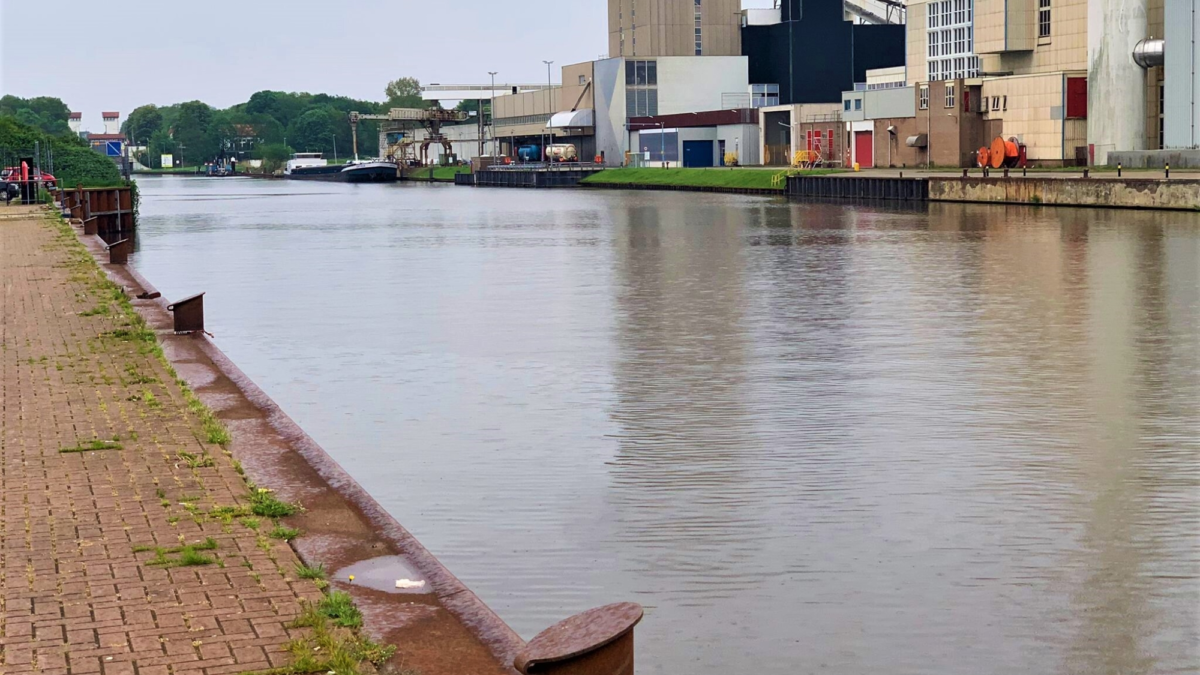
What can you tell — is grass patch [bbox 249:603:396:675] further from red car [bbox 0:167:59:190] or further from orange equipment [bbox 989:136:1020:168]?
orange equipment [bbox 989:136:1020:168]

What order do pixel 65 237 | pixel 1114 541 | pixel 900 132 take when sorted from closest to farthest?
pixel 1114 541
pixel 65 237
pixel 900 132

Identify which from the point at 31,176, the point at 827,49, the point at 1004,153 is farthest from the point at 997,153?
the point at 827,49

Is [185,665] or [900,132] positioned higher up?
[900,132]

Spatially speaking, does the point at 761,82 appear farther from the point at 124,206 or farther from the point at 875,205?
the point at 124,206

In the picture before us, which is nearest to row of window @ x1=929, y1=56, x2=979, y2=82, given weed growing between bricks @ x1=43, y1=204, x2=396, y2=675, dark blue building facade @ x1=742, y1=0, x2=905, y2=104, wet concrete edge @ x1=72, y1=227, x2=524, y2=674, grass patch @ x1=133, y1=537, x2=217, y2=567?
dark blue building facade @ x1=742, y1=0, x2=905, y2=104

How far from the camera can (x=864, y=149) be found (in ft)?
271

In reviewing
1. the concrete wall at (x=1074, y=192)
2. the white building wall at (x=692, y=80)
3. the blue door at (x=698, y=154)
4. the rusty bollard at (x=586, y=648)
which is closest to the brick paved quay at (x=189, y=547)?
the rusty bollard at (x=586, y=648)

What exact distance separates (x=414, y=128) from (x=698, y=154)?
7083cm

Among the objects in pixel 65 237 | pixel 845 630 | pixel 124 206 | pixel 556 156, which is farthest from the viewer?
pixel 556 156

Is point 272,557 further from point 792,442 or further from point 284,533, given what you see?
point 792,442

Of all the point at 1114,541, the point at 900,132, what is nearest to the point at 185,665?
the point at 1114,541

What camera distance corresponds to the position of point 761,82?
11519 centimetres

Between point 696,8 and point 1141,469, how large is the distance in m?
105

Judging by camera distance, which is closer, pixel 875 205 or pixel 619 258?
pixel 619 258
